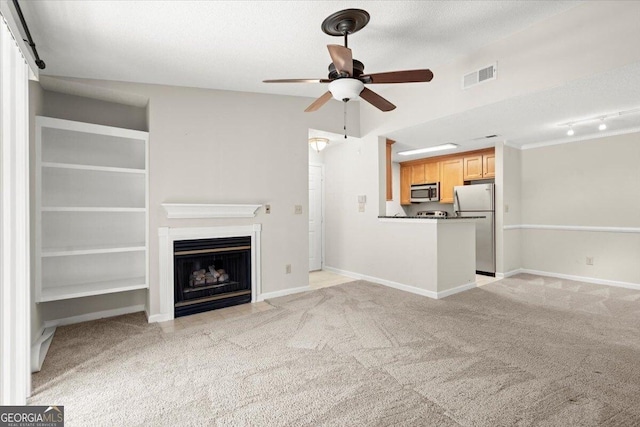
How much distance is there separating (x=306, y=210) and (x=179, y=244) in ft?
5.70

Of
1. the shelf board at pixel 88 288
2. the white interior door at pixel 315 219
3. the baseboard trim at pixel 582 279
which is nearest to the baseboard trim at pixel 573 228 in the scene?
the baseboard trim at pixel 582 279

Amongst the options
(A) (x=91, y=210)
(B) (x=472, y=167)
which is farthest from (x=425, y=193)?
(A) (x=91, y=210)

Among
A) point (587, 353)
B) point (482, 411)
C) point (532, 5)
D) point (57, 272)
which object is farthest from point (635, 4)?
point (57, 272)

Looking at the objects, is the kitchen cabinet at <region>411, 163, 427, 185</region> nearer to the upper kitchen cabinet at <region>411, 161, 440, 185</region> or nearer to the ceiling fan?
the upper kitchen cabinet at <region>411, 161, 440, 185</region>

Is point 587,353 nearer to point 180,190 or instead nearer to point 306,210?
point 306,210

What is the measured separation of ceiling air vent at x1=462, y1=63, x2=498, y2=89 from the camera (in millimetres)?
3127

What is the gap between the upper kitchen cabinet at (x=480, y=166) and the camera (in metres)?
5.46

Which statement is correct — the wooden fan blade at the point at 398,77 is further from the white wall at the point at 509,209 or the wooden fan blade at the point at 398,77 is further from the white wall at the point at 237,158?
the white wall at the point at 509,209

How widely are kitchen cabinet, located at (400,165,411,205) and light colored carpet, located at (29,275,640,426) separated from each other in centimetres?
375

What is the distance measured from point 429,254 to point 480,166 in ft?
8.70

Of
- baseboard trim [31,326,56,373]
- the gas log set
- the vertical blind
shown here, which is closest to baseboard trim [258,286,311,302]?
the gas log set

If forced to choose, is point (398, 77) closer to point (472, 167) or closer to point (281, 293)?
point (281, 293)

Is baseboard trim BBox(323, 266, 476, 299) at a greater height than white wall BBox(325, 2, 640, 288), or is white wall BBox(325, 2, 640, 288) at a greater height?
white wall BBox(325, 2, 640, 288)

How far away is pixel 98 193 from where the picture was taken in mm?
3342
